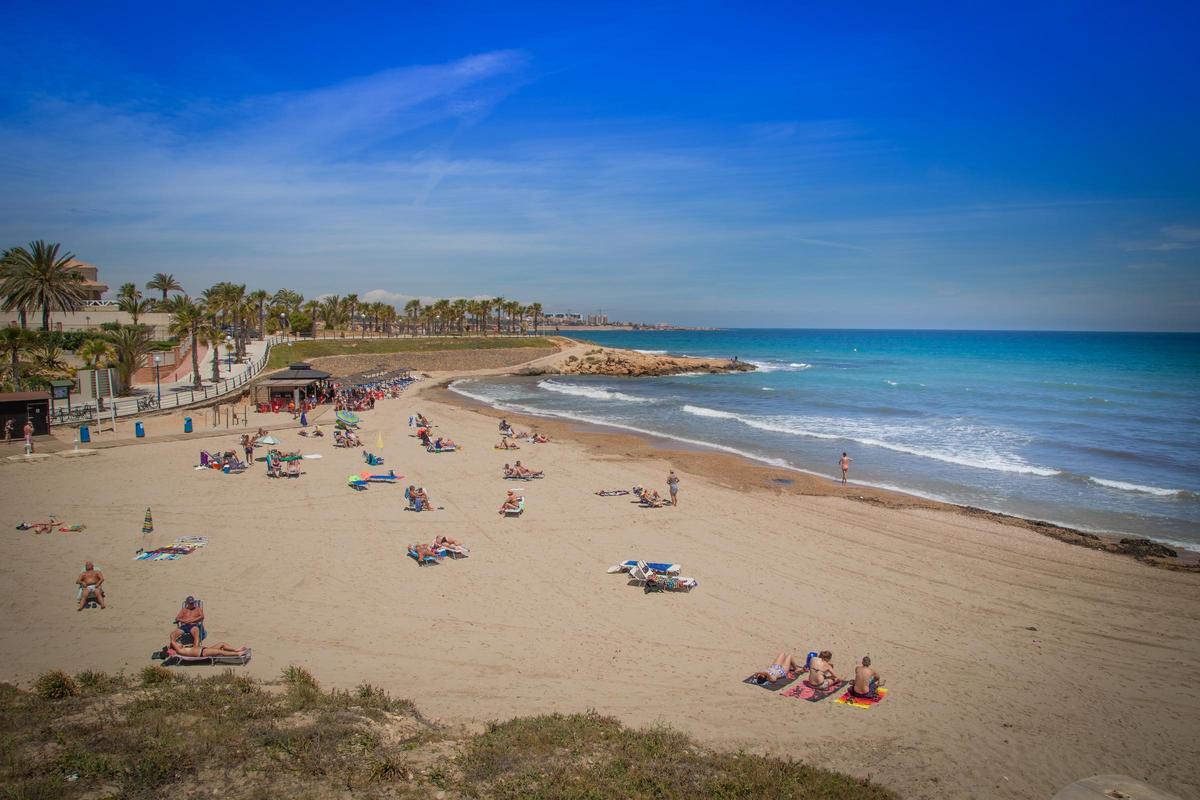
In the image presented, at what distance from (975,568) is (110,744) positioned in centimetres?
1568

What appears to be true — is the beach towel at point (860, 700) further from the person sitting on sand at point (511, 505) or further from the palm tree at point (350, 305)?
the palm tree at point (350, 305)

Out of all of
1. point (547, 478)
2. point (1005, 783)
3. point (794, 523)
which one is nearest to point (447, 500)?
point (547, 478)

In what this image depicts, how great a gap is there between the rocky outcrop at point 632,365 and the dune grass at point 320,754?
7013 cm

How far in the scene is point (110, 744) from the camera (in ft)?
20.5

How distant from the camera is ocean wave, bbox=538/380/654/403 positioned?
170ft

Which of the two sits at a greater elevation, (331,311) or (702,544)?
(331,311)

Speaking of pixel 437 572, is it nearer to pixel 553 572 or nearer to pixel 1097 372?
pixel 553 572

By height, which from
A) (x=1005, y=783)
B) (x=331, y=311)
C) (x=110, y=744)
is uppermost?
(x=331, y=311)

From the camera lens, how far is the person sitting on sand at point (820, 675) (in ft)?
30.9

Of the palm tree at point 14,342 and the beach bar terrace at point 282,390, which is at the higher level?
the palm tree at point 14,342

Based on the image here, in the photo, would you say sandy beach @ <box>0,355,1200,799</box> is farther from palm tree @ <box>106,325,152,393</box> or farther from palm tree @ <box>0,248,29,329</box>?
palm tree @ <box>0,248,29,329</box>

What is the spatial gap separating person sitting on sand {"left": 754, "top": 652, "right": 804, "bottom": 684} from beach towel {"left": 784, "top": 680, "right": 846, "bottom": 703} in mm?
225

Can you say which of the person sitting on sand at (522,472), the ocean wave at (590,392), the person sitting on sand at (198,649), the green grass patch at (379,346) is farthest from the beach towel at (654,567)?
the green grass patch at (379,346)

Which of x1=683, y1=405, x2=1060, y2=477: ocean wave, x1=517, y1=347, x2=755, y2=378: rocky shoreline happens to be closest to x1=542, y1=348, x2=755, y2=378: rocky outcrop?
x1=517, y1=347, x2=755, y2=378: rocky shoreline
